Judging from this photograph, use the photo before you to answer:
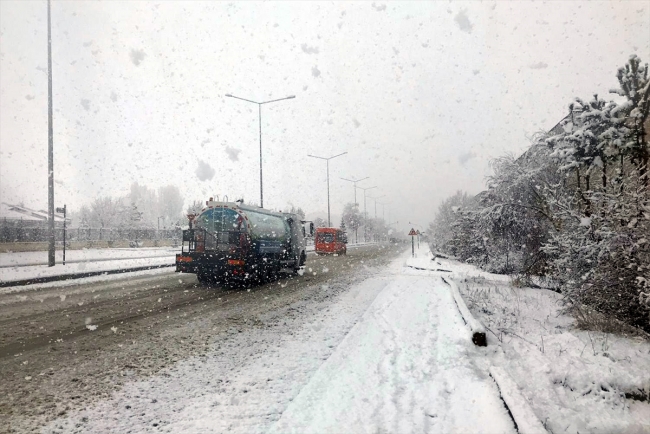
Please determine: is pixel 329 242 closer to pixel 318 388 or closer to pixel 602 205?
pixel 602 205

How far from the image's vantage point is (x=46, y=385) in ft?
14.1

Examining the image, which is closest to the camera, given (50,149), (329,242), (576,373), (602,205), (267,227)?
(576,373)

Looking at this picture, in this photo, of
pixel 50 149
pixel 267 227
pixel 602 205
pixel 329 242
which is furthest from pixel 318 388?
pixel 329 242

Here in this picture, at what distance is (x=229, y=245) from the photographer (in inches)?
501

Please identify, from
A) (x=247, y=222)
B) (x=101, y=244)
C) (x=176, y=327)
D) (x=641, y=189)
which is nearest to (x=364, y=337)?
(x=176, y=327)

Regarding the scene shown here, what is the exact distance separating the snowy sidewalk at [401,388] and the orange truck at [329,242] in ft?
98.1

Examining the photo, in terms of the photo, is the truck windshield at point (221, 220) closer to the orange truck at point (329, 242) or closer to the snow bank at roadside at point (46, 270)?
the snow bank at roadside at point (46, 270)

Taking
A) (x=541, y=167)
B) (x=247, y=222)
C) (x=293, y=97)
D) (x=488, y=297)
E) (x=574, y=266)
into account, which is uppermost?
(x=293, y=97)

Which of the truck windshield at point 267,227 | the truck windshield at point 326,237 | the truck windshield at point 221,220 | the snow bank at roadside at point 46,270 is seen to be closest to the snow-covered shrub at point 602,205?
the truck windshield at point 267,227

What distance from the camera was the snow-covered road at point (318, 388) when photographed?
347cm

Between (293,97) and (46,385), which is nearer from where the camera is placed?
(46,385)

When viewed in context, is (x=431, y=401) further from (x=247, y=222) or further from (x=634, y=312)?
(x=247, y=222)

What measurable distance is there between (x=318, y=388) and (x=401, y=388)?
0.90 meters

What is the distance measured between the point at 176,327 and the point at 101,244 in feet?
157
